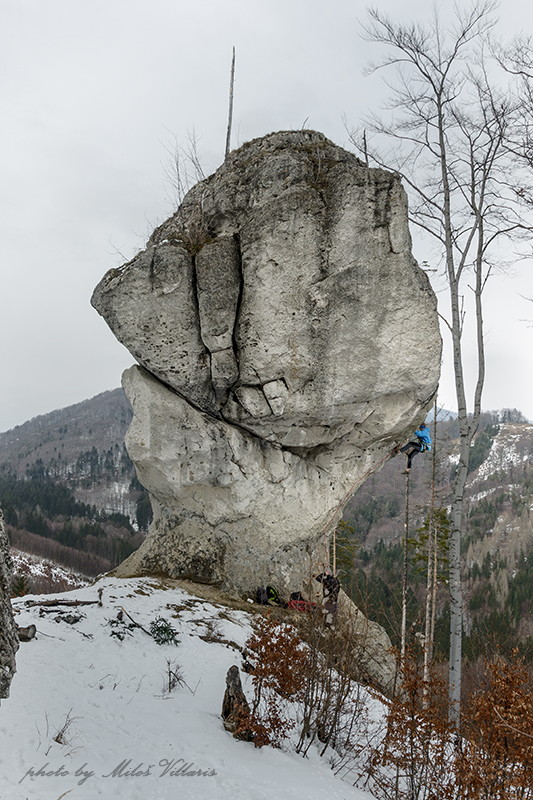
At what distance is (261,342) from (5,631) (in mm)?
7099

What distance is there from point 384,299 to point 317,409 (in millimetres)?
2552

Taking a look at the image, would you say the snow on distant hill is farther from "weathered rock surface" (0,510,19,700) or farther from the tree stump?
"weathered rock surface" (0,510,19,700)

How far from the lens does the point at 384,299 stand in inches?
372

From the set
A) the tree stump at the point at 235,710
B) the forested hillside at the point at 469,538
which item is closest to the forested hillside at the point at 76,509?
the forested hillside at the point at 469,538

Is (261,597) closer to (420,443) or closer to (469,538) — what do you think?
(420,443)

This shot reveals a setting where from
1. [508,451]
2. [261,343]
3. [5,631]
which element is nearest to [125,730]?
[5,631]

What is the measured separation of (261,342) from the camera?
9.61m

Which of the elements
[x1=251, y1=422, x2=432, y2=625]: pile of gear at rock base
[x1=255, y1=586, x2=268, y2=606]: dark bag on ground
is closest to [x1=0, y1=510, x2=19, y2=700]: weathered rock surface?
[x1=251, y1=422, x2=432, y2=625]: pile of gear at rock base

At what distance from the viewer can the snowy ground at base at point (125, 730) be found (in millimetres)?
3574

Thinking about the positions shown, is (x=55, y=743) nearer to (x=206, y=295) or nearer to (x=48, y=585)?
(x=206, y=295)

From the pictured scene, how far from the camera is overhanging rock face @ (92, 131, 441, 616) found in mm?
9414

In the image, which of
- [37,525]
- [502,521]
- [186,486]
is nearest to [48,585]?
[37,525]

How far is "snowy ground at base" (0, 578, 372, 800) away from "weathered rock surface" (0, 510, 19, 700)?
724 mm

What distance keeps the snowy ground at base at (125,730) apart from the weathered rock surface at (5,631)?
724mm
